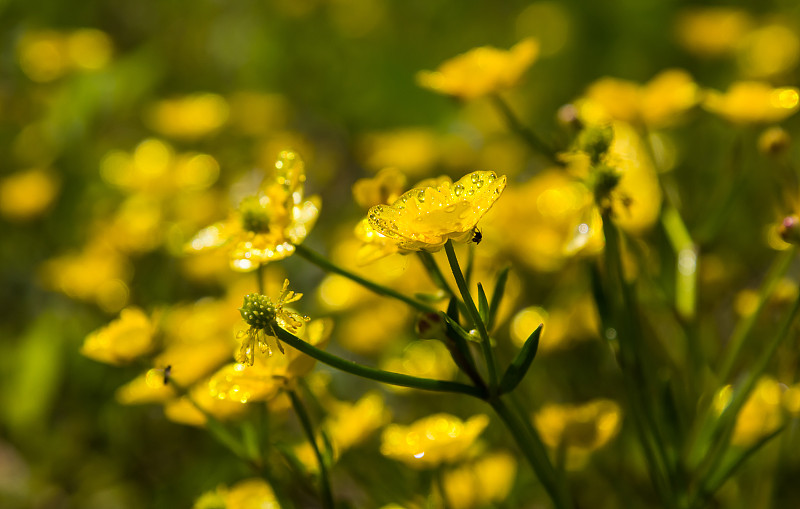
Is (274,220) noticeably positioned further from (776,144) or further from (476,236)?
(776,144)

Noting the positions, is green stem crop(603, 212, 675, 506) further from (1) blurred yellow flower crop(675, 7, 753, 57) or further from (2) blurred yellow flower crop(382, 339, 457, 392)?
(1) blurred yellow flower crop(675, 7, 753, 57)

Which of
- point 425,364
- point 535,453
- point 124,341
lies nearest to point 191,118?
point 425,364

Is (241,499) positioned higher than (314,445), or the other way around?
(314,445)

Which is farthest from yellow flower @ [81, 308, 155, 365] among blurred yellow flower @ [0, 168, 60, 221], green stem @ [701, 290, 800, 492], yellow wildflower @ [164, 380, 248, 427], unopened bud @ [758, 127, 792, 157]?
blurred yellow flower @ [0, 168, 60, 221]

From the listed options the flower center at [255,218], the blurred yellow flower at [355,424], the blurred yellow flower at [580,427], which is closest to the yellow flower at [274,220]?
the flower center at [255,218]

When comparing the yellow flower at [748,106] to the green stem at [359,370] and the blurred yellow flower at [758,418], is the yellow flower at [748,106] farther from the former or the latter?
the green stem at [359,370]

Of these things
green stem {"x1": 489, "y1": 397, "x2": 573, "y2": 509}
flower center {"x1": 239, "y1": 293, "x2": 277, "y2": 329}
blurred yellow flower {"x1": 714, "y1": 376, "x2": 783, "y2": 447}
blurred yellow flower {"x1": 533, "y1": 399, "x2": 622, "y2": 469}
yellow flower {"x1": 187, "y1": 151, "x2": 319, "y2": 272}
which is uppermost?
flower center {"x1": 239, "y1": 293, "x2": 277, "y2": 329}
